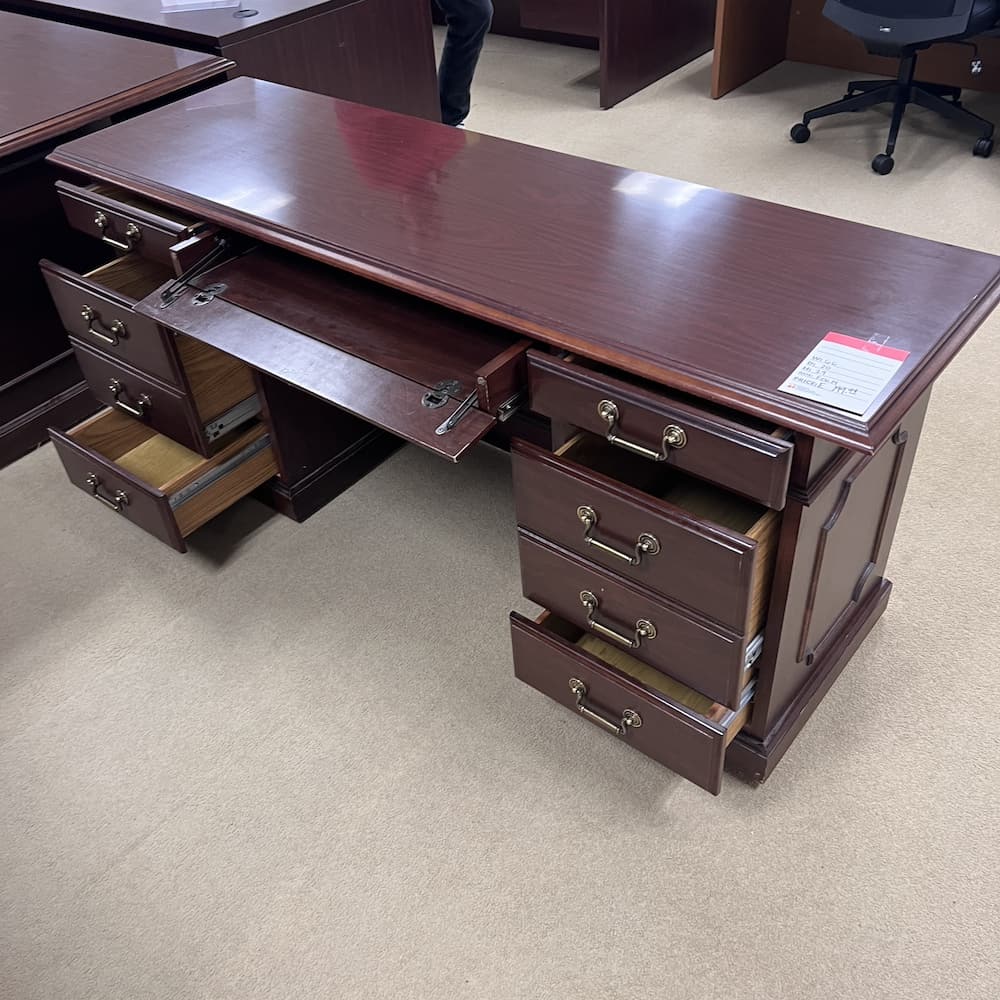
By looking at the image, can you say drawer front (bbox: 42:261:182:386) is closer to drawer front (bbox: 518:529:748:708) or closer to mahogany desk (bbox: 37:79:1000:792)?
mahogany desk (bbox: 37:79:1000:792)

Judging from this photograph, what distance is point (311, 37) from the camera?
2287mm

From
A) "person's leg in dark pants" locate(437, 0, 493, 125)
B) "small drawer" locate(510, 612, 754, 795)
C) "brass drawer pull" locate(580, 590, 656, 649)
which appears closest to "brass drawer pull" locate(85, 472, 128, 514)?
"small drawer" locate(510, 612, 754, 795)

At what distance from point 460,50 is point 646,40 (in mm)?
939

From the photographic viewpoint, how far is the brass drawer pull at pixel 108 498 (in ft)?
5.83

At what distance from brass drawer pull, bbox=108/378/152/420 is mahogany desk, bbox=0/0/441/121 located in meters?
0.80

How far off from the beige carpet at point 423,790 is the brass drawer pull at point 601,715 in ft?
0.47

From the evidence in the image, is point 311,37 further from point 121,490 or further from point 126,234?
point 121,490

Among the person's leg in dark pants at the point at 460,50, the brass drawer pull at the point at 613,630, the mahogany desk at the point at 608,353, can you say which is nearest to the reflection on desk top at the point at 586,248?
the mahogany desk at the point at 608,353

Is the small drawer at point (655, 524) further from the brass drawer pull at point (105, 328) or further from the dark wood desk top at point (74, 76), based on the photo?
the dark wood desk top at point (74, 76)

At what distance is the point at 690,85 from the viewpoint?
3.74 metres

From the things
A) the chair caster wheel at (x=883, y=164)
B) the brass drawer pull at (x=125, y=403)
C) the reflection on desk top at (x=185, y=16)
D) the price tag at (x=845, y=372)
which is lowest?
the chair caster wheel at (x=883, y=164)

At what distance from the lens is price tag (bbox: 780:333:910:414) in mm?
963

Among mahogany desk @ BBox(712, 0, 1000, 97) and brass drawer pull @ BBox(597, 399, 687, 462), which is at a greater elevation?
brass drawer pull @ BBox(597, 399, 687, 462)

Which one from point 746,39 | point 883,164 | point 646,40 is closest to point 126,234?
point 883,164
